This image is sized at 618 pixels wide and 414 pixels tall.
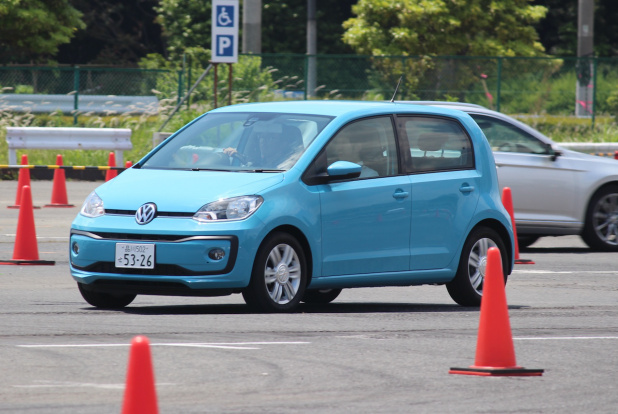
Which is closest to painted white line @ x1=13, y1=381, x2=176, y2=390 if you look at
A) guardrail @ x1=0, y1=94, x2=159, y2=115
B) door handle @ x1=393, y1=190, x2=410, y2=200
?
door handle @ x1=393, y1=190, x2=410, y2=200

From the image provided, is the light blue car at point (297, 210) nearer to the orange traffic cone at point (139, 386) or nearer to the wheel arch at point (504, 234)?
the wheel arch at point (504, 234)

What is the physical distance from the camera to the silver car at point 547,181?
50.2 ft

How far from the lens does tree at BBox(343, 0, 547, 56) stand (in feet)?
145

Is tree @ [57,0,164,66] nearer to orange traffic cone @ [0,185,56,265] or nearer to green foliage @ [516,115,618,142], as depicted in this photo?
green foliage @ [516,115,618,142]

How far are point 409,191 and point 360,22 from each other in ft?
116

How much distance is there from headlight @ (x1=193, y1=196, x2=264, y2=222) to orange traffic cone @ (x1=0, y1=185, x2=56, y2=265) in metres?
3.84

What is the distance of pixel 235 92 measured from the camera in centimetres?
2909

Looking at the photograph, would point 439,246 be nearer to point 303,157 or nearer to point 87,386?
point 303,157

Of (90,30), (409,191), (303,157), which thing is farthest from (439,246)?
(90,30)

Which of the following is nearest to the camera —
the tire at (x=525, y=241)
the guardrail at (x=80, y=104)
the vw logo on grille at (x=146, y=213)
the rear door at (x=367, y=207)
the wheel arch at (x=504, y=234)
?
the vw logo on grille at (x=146, y=213)

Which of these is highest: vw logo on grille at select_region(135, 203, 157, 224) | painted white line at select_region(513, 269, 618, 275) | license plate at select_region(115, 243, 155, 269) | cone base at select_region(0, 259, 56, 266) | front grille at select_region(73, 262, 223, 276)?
vw logo on grille at select_region(135, 203, 157, 224)

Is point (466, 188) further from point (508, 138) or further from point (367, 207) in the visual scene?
point (508, 138)

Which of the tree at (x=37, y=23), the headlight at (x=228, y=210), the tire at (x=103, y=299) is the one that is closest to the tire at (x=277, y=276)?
the headlight at (x=228, y=210)

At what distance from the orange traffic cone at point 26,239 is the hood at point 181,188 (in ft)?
9.80
